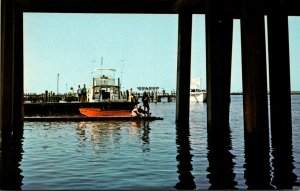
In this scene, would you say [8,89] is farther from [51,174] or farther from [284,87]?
[284,87]

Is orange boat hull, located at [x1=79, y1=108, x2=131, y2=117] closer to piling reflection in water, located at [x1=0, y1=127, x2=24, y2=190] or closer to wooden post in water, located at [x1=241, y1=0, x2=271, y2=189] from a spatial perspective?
piling reflection in water, located at [x1=0, y1=127, x2=24, y2=190]

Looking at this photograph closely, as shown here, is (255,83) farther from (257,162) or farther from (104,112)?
(104,112)

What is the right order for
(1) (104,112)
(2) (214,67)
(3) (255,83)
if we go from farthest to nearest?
(1) (104,112)
(2) (214,67)
(3) (255,83)

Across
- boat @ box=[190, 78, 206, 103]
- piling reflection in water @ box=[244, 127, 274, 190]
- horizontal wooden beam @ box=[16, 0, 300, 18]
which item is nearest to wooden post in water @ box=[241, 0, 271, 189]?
piling reflection in water @ box=[244, 127, 274, 190]

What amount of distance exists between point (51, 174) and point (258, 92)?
6.32 metres

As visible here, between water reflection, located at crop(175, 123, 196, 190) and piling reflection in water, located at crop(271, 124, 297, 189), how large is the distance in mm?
1844

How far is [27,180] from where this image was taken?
33.1 ft

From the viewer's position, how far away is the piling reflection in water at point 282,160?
9.84 m

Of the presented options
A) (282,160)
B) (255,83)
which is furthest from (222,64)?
(282,160)

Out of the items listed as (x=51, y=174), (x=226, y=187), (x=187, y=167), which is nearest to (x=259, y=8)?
(x=187, y=167)

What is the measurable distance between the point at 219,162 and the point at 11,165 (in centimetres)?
577

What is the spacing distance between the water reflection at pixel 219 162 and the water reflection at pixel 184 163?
18.4 inches

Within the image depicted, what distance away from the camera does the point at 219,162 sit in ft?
42.2

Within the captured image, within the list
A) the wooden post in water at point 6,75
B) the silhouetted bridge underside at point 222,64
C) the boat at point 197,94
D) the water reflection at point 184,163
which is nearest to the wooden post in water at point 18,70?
the silhouetted bridge underside at point 222,64
